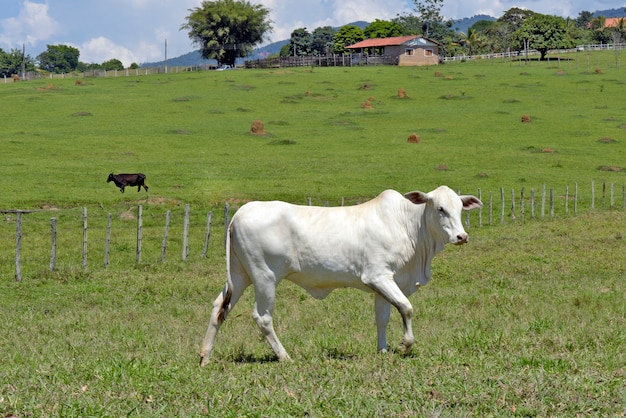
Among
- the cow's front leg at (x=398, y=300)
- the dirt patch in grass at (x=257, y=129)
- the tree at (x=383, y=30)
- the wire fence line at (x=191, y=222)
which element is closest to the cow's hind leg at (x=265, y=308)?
the cow's front leg at (x=398, y=300)

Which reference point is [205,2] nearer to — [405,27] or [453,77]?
[405,27]

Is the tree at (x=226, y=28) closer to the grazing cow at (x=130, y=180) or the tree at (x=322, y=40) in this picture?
the tree at (x=322, y=40)

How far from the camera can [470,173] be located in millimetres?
43656

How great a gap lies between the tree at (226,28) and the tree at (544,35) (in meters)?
35.7

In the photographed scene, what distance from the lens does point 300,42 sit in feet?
554

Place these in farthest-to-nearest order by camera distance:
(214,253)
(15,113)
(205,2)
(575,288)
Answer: (205,2), (15,113), (214,253), (575,288)

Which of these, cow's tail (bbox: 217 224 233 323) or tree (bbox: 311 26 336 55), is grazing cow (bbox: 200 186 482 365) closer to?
A: cow's tail (bbox: 217 224 233 323)

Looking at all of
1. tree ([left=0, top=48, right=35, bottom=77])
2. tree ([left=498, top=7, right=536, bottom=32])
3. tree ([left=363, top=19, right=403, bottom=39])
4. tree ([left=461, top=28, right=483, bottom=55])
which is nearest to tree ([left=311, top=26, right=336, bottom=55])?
tree ([left=363, top=19, right=403, bottom=39])

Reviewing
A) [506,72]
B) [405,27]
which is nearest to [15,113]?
[506,72]

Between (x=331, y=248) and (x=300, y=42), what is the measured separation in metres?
162

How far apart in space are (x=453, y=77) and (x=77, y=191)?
177ft

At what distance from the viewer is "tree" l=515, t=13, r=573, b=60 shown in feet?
374

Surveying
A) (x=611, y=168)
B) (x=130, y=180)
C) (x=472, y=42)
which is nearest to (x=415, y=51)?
(x=472, y=42)

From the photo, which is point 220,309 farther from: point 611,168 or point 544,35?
point 544,35
